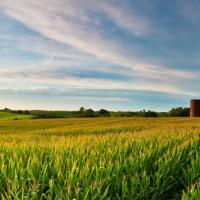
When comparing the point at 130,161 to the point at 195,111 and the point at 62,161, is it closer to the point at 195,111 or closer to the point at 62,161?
the point at 62,161

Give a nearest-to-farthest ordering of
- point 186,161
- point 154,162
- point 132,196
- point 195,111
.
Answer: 1. point 132,196
2. point 154,162
3. point 186,161
4. point 195,111

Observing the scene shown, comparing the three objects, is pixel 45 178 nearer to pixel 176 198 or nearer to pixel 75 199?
pixel 75 199

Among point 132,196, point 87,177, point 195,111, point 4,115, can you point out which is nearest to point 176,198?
point 132,196

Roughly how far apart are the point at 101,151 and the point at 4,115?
5493 cm

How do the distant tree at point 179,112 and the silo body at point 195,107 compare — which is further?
the distant tree at point 179,112

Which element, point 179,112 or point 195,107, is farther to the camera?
point 179,112

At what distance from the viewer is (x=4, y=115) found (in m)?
57.7

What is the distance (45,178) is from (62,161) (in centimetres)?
54

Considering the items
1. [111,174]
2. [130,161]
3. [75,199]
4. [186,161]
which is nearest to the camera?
[75,199]

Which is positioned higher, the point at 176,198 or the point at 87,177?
the point at 87,177

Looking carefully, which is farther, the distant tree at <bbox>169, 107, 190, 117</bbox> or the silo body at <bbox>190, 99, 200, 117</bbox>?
the distant tree at <bbox>169, 107, 190, 117</bbox>

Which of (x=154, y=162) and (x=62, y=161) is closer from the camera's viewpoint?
(x=62, y=161)

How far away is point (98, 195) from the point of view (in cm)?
329

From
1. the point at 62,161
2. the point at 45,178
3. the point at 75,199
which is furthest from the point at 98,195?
the point at 62,161
